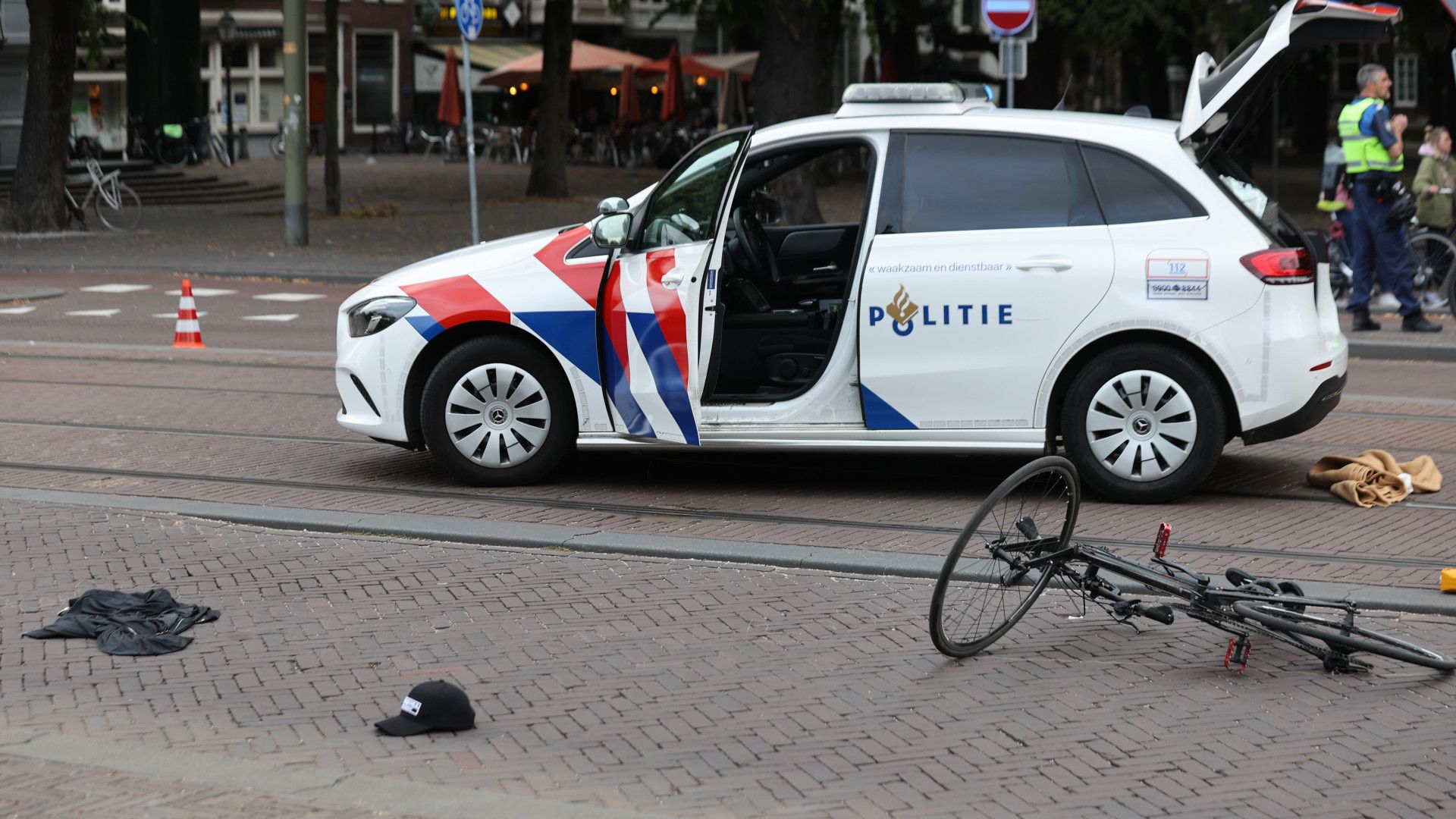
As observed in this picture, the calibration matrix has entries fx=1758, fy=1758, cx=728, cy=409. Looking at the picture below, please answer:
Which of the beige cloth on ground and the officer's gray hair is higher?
the officer's gray hair

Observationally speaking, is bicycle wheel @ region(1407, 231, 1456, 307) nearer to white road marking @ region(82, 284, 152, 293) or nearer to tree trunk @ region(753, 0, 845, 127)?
tree trunk @ region(753, 0, 845, 127)

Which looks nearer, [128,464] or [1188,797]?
[1188,797]

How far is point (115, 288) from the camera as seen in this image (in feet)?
62.5

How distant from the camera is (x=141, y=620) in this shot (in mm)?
5844

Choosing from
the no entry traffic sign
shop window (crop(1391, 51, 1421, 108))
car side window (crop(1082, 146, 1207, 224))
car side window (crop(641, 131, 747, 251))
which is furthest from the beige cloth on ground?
shop window (crop(1391, 51, 1421, 108))

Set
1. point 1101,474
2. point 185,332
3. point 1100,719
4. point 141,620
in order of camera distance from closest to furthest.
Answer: point 1100,719 < point 141,620 < point 1101,474 < point 185,332

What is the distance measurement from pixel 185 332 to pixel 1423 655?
1082cm

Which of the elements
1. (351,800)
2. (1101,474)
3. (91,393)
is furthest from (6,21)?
(351,800)

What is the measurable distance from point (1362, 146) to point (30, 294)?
12827mm

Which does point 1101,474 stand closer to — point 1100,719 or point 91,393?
point 1100,719

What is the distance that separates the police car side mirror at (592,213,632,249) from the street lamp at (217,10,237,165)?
3788cm

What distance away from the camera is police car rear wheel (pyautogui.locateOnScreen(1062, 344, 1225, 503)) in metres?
7.59

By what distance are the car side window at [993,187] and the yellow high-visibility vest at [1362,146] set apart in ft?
22.4

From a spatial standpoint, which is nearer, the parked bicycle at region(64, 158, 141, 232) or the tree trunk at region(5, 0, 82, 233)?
the tree trunk at region(5, 0, 82, 233)
